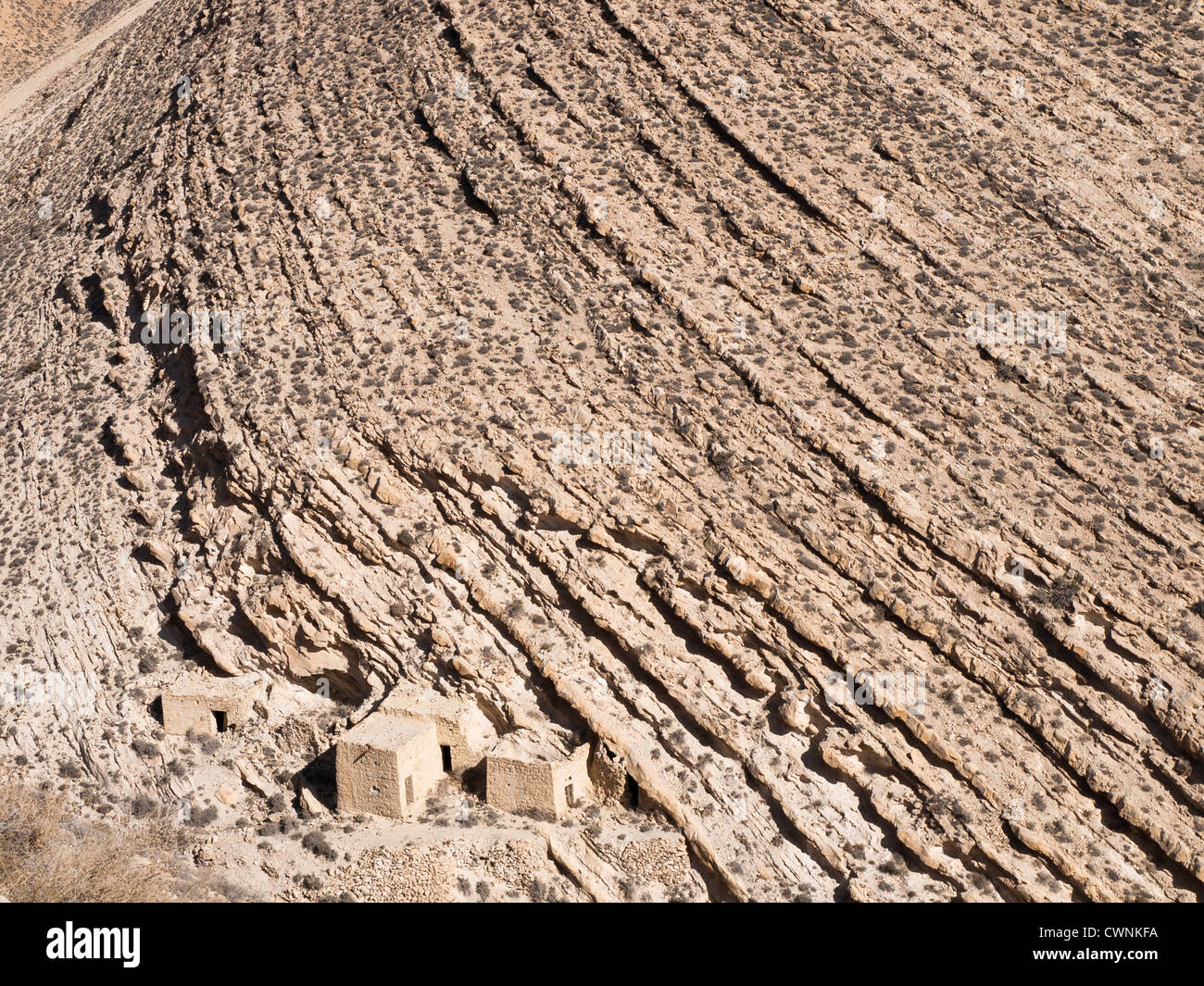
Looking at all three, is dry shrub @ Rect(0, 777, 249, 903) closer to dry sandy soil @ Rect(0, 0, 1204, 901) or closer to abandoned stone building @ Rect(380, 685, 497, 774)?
dry sandy soil @ Rect(0, 0, 1204, 901)

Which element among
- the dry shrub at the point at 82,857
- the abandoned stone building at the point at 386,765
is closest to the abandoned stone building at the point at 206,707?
the dry shrub at the point at 82,857

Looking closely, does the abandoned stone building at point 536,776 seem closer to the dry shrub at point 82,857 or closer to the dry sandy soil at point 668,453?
the dry sandy soil at point 668,453

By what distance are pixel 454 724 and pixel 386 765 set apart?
3.97 feet

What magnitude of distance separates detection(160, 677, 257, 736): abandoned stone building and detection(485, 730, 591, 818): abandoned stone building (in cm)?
465

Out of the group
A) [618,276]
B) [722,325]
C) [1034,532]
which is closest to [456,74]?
[618,276]

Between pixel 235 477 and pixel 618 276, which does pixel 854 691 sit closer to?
pixel 618 276

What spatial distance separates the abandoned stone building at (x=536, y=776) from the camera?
16.8m

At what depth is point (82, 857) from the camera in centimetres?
1612

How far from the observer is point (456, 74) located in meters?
26.7

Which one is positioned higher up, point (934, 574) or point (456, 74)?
point (456, 74)

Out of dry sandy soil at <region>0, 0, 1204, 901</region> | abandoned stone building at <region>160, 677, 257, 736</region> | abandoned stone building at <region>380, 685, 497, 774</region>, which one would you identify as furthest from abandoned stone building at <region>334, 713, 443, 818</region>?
abandoned stone building at <region>160, 677, 257, 736</region>

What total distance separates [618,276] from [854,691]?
9171 mm

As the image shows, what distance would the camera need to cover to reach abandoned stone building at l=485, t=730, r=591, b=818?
1683 centimetres
